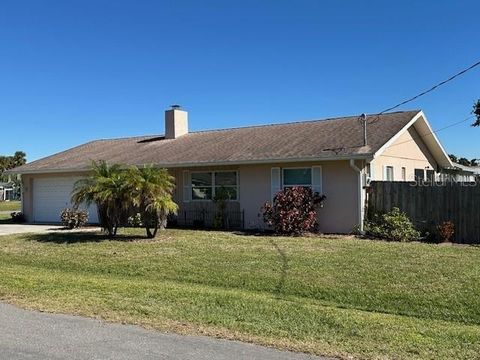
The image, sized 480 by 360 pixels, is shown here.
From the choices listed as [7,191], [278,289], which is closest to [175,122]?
[278,289]

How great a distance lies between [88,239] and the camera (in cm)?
1692

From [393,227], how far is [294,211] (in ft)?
10.2

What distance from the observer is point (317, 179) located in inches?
730

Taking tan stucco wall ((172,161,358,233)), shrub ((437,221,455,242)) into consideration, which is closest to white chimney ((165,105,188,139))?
tan stucco wall ((172,161,358,233))

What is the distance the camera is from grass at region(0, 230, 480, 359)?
6574mm

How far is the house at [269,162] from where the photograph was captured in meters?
18.0

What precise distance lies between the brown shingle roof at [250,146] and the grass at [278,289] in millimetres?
4018

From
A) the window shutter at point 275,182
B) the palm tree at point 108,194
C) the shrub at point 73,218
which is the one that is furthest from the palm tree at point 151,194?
the shrub at point 73,218

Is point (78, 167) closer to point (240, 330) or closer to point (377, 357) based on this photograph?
point (240, 330)

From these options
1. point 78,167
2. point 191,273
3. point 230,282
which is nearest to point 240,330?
point 230,282

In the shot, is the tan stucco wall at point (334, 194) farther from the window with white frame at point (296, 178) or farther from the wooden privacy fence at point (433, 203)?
the wooden privacy fence at point (433, 203)

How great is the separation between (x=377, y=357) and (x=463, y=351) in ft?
3.49

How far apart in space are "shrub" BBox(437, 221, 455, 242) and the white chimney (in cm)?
1441

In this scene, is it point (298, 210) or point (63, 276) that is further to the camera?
point (298, 210)
